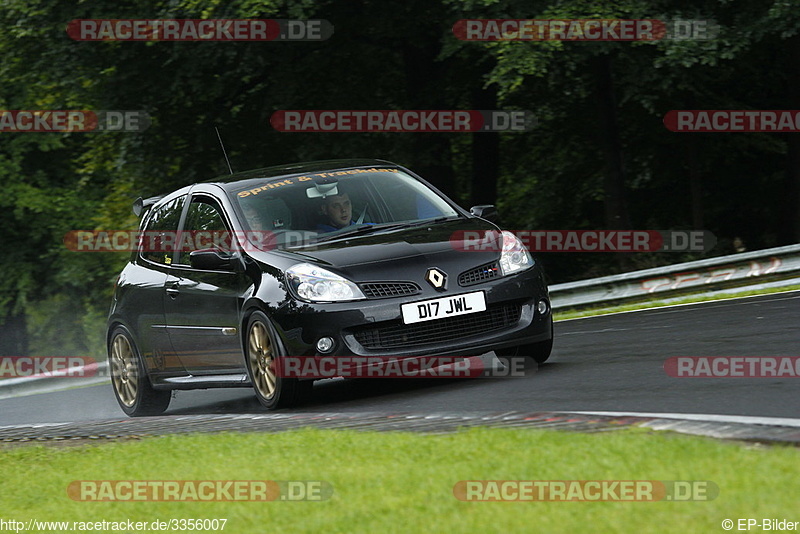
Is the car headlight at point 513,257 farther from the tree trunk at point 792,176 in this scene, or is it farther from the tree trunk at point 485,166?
the tree trunk at point 485,166

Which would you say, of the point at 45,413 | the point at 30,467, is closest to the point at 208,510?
the point at 30,467

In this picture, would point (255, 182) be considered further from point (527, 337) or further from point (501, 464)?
point (501, 464)

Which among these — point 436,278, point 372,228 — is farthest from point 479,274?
point 372,228

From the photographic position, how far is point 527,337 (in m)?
9.09

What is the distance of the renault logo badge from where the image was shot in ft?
28.2

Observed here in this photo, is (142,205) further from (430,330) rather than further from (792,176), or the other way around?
(792,176)

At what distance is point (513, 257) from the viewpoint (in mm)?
9133

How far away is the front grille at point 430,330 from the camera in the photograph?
8.58 m

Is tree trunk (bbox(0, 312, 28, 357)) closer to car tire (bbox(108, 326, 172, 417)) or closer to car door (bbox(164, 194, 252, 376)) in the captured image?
car tire (bbox(108, 326, 172, 417))

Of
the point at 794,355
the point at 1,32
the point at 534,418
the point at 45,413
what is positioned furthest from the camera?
the point at 1,32

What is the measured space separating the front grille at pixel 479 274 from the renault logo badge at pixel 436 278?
0.44 feet

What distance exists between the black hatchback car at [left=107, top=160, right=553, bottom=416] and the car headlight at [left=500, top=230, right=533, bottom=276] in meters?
0.01

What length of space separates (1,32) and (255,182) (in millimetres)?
16367

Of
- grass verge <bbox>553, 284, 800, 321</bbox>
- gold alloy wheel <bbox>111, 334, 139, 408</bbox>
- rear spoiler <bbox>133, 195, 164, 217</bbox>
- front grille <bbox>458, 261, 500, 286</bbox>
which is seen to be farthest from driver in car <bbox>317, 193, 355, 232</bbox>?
grass verge <bbox>553, 284, 800, 321</bbox>
